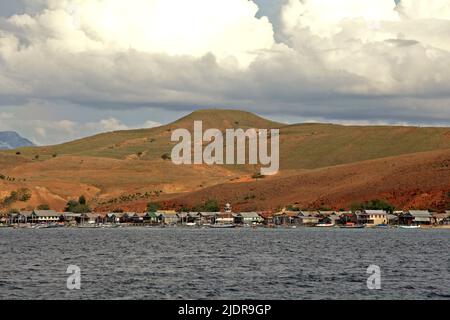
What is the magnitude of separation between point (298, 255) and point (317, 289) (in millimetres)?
42767

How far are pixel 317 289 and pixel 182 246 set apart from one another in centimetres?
6772

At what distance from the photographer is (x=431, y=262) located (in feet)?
354

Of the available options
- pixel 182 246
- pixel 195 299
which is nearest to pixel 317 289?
pixel 195 299

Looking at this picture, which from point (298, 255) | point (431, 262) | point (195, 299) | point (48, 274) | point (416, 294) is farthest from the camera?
point (298, 255)

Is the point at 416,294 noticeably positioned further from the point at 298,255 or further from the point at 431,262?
the point at 298,255

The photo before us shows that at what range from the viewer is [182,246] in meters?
142

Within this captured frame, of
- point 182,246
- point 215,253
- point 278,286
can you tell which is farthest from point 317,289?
point 182,246
